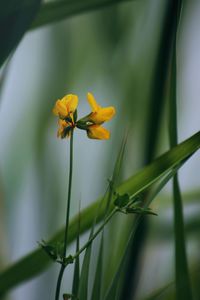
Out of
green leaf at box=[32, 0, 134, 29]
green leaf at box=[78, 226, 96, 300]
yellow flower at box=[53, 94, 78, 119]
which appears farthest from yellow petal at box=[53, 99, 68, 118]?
green leaf at box=[32, 0, 134, 29]

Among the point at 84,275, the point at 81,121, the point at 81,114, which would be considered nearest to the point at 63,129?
the point at 81,121

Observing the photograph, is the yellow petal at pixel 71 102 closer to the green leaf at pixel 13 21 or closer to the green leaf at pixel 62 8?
the green leaf at pixel 13 21

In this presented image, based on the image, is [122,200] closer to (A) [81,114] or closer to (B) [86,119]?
(B) [86,119]

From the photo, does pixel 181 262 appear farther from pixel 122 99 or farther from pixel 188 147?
pixel 122 99

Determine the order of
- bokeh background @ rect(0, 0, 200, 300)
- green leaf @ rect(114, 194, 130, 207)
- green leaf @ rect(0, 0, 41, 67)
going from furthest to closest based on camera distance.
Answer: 1. bokeh background @ rect(0, 0, 200, 300)
2. green leaf @ rect(0, 0, 41, 67)
3. green leaf @ rect(114, 194, 130, 207)

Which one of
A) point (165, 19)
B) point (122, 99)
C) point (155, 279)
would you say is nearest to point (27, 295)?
point (155, 279)

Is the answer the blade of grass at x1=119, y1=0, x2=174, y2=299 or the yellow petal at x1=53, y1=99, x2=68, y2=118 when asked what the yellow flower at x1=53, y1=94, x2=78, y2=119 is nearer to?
the yellow petal at x1=53, y1=99, x2=68, y2=118
